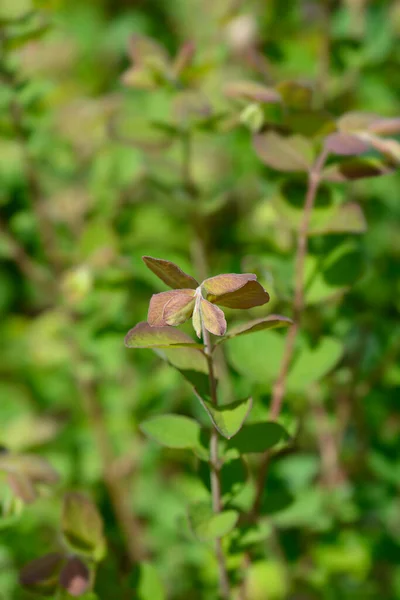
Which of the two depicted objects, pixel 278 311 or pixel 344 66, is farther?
pixel 344 66

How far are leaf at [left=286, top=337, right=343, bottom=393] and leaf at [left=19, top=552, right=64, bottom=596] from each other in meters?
0.31

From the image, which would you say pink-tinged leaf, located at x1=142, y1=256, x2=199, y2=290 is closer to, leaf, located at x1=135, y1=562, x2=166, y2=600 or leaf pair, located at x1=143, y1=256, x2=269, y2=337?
leaf pair, located at x1=143, y1=256, x2=269, y2=337

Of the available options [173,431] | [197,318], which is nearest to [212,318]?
[197,318]

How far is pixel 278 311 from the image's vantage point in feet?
3.12

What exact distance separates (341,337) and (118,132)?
46cm

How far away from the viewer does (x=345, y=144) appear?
2.29 ft

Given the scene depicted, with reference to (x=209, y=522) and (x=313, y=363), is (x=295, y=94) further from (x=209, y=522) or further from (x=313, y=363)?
(x=209, y=522)

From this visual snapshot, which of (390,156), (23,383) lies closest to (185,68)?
(390,156)

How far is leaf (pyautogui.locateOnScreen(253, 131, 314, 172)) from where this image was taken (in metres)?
0.76

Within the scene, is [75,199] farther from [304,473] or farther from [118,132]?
[304,473]

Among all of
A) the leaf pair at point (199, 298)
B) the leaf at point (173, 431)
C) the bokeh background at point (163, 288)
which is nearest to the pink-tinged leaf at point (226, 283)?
the leaf pair at point (199, 298)

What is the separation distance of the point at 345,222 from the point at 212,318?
0.90 ft

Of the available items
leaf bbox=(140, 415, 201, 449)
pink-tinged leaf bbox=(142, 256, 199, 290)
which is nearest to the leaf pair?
pink-tinged leaf bbox=(142, 256, 199, 290)

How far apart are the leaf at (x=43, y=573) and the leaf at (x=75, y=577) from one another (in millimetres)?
18
